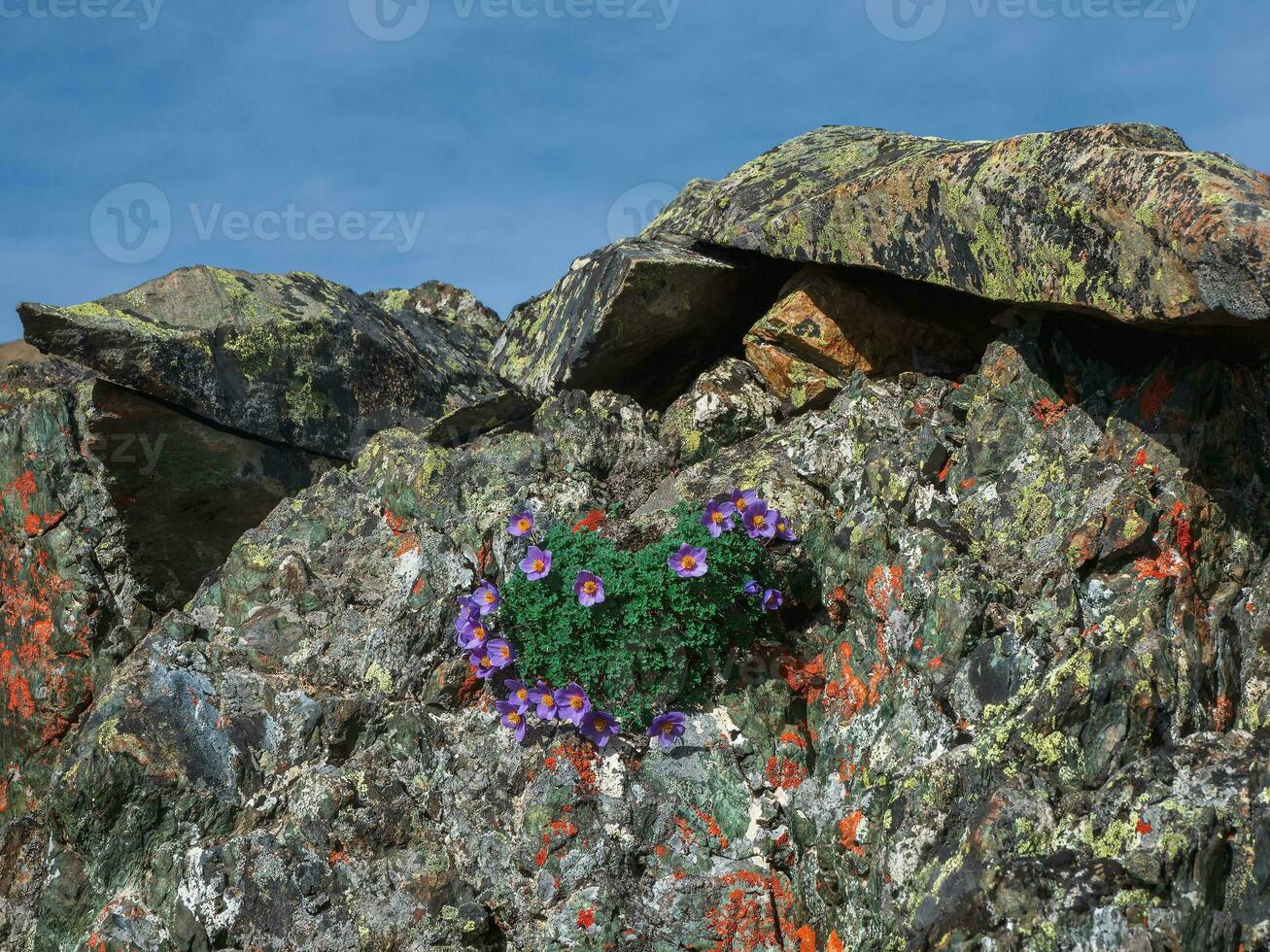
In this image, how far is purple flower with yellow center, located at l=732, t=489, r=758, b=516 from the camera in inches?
310

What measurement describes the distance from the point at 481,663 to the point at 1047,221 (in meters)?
4.64

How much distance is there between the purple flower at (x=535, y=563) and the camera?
25.3 feet

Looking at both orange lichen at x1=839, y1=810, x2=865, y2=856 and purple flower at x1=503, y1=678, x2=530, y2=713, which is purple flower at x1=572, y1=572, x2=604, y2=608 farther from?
orange lichen at x1=839, y1=810, x2=865, y2=856

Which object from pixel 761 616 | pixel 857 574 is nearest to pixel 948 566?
pixel 857 574

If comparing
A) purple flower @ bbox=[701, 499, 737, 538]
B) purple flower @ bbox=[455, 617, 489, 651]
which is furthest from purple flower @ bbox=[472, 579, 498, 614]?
purple flower @ bbox=[701, 499, 737, 538]

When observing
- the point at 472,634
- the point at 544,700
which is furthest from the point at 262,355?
the point at 544,700

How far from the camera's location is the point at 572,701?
7.44 meters

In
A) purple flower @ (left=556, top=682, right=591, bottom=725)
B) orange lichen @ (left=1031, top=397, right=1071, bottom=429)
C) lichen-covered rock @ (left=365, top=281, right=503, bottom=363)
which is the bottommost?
purple flower @ (left=556, top=682, right=591, bottom=725)

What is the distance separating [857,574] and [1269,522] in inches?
95.0

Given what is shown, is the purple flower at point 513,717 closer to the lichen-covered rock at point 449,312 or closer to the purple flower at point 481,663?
the purple flower at point 481,663

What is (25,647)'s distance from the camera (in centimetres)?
1070

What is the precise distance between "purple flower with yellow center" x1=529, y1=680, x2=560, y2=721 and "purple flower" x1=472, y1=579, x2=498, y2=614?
68 centimetres

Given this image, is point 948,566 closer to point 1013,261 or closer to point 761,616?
point 761,616

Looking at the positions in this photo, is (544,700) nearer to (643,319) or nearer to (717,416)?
(717,416)
